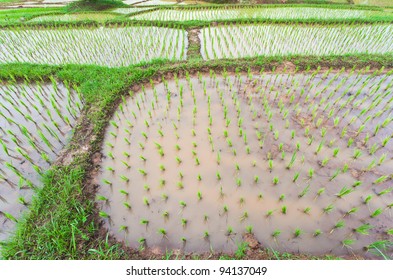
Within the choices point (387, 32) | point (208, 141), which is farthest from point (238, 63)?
point (387, 32)

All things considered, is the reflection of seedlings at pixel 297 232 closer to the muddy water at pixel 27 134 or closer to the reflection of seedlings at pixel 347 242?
the reflection of seedlings at pixel 347 242

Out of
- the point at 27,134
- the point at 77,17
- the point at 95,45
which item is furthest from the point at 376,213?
the point at 77,17

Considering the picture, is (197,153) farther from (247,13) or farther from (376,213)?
(247,13)

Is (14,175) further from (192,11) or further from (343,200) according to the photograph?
(192,11)

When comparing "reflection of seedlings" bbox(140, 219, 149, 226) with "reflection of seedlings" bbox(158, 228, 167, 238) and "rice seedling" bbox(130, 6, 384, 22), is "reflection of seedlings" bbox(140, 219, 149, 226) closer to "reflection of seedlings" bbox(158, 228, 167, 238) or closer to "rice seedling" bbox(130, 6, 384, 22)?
"reflection of seedlings" bbox(158, 228, 167, 238)

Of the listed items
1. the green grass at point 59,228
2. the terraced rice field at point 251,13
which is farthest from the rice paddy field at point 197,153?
the terraced rice field at point 251,13

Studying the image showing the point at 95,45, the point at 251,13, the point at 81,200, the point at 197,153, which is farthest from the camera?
the point at 251,13

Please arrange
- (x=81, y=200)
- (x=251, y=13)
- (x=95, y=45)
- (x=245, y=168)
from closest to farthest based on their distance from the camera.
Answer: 1. (x=81, y=200)
2. (x=245, y=168)
3. (x=95, y=45)
4. (x=251, y=13)
